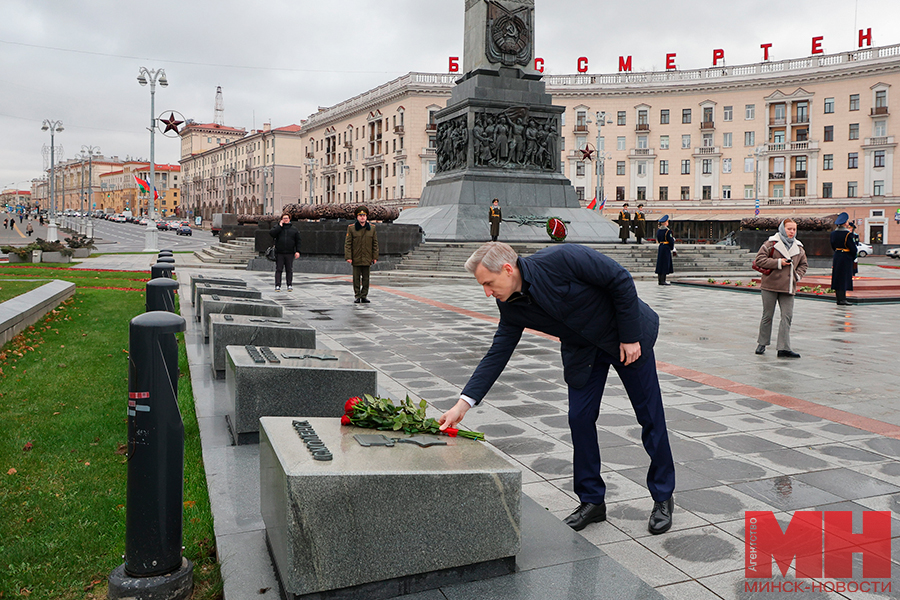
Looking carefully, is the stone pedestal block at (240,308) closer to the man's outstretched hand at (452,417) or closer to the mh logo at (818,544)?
the man's outstretched hand at (452,417)

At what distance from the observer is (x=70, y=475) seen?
458 centimetres

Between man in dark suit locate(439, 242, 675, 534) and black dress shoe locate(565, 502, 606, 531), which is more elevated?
man in dark suit locate(439, 242, 675, 534)

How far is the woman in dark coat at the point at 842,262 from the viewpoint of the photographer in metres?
16.2

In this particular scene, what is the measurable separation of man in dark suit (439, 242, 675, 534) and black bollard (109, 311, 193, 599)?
1.25 metres

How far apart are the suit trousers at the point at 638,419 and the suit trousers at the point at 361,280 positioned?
37.8 feet

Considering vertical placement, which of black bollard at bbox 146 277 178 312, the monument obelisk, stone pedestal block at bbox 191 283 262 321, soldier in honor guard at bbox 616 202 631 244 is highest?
the monument obelisk

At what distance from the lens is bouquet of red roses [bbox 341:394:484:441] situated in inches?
138

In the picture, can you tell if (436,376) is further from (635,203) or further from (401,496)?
(635,203)

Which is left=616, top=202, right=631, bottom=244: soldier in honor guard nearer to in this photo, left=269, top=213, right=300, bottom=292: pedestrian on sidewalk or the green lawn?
left=269, top=213, right=300, bottom=292: pedestrian on sidewalk

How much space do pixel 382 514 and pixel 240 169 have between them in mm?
124311

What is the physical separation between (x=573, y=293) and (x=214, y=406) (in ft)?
12.3

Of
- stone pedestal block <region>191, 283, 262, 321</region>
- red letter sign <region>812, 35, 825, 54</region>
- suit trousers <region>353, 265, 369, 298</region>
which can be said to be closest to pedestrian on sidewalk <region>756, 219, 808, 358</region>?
stone pedestal block <region>191, 283, 262, 321</region>

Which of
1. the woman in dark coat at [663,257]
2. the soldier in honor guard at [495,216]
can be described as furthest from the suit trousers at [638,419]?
the soldier in honor guard at [495,216]

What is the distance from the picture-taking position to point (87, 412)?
6035 millimetres
